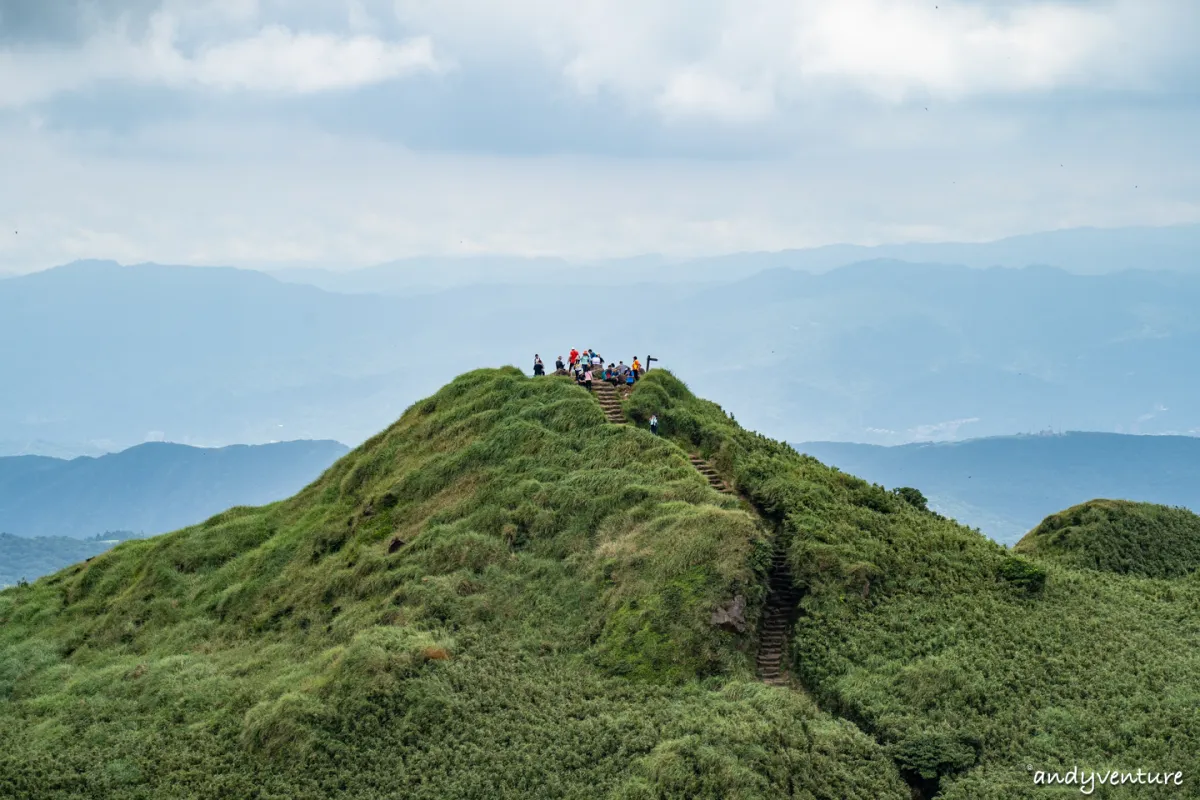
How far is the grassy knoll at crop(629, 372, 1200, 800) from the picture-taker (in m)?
33.9

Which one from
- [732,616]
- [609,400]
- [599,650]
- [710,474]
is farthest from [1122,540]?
[599,650]

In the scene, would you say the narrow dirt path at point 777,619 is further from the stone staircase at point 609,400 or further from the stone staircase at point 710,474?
the stone staircase at point 609,400

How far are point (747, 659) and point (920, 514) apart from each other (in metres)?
14.0

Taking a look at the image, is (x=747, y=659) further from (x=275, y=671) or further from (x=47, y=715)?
(x=47, y=715)

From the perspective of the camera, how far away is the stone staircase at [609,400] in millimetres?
54344

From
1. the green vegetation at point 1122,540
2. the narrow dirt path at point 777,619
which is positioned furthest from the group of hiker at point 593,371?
the green vegetation at point 1122,540

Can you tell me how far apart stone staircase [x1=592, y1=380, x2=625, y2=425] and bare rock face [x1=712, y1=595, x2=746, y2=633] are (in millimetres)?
15021

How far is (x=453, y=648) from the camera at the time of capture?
40.2m

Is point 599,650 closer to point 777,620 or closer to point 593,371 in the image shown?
point 777,620

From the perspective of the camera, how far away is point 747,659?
39.2m

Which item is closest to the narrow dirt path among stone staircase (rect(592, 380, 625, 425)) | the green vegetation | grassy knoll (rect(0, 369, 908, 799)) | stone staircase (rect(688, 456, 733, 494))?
grassy knoll (rect(0, 369, 908, 799))

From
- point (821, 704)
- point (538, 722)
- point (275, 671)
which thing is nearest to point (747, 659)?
point (821, 704)

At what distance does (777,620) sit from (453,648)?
1116 cm

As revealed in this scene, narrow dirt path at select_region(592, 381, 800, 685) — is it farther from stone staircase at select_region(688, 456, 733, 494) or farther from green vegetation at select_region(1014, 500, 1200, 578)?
green vegetation at select_region(1014, 500, 1200, 578)
